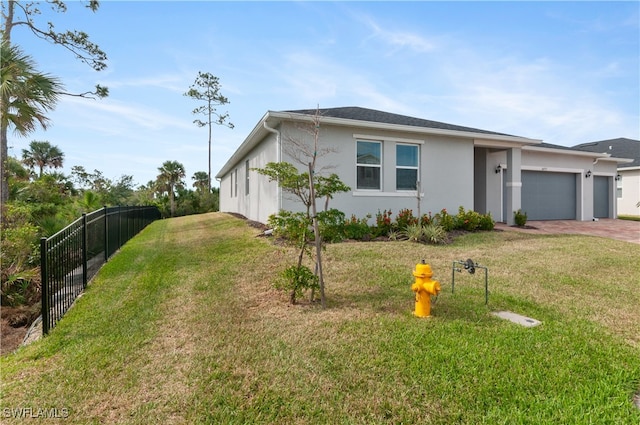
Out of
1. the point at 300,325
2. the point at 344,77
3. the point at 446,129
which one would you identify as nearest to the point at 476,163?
the point at 446,129

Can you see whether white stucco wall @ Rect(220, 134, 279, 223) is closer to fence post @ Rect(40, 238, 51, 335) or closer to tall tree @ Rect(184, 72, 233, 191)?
fence post @ Rect(40, 238, 51, 335)

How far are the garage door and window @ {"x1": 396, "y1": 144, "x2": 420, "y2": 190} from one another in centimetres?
686

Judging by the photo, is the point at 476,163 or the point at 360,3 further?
the point at 476,163

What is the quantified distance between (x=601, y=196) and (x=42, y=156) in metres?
41.7

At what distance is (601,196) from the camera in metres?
16.9

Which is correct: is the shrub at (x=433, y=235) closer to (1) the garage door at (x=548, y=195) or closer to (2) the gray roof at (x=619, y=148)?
(1) the garage door at (x=548, y=195)

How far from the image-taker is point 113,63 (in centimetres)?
1337

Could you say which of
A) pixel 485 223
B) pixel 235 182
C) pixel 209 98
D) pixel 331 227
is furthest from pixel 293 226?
pixel 209 98

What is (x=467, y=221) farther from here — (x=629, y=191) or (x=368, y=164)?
(x=629, y=191)

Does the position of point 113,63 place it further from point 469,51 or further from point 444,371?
point 444,371

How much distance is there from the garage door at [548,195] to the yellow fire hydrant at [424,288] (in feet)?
43.2

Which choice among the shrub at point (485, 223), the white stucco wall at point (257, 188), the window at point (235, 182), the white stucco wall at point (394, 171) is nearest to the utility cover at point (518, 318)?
the white stucco wall at point (394, 171)

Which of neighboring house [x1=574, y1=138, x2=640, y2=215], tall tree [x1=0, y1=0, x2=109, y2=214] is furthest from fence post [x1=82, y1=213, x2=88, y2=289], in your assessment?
neighboring house [x1=574, y1=138, x2=640, y2=215]

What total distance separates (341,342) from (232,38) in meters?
8.90
